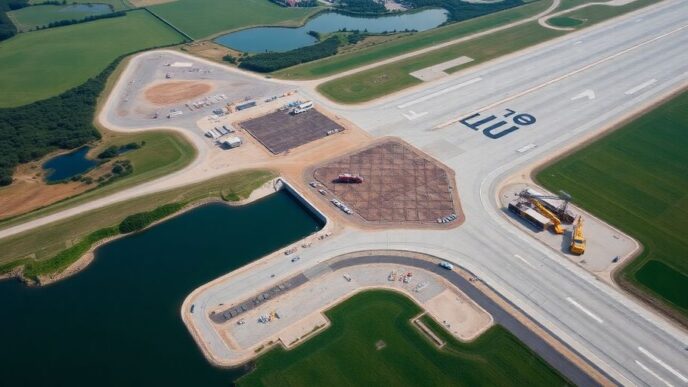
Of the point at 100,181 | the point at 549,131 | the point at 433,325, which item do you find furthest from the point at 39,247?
the point at 549,131

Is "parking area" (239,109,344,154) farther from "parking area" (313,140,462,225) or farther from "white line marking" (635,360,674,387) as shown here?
"white line marking" (635,360,674,387)

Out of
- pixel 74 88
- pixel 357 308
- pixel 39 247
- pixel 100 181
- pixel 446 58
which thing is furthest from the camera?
pixel 446 58

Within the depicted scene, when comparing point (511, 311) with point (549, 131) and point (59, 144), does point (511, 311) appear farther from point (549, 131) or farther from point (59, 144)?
point (59, 144)

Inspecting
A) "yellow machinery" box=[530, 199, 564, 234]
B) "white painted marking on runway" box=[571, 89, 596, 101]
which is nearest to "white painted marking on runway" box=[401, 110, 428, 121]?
"yellow machinery" box=[530, 199, 564, 234]

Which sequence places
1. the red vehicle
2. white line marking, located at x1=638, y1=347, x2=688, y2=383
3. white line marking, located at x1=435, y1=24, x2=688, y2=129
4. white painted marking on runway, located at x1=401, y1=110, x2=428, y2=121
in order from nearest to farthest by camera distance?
white line marking, located at x1=638, y1=347, x2=688, y2=383, the red vehicle, white painted marking on runway, located at x1=401, y1=110, x2=428, y2=121, white line marking, located at x1=435, y1=24, x2=688, y2=129

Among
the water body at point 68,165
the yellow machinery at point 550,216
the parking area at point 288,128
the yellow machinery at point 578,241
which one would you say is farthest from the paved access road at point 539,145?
the water body at point 68,165

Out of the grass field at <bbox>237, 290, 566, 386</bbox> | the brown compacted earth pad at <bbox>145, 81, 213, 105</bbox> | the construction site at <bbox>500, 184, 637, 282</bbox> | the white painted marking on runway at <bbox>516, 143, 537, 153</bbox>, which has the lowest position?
the grass field at <bbox>237, 290, 566, 386</bbox>

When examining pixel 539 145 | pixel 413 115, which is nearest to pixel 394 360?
pixel 539 145
